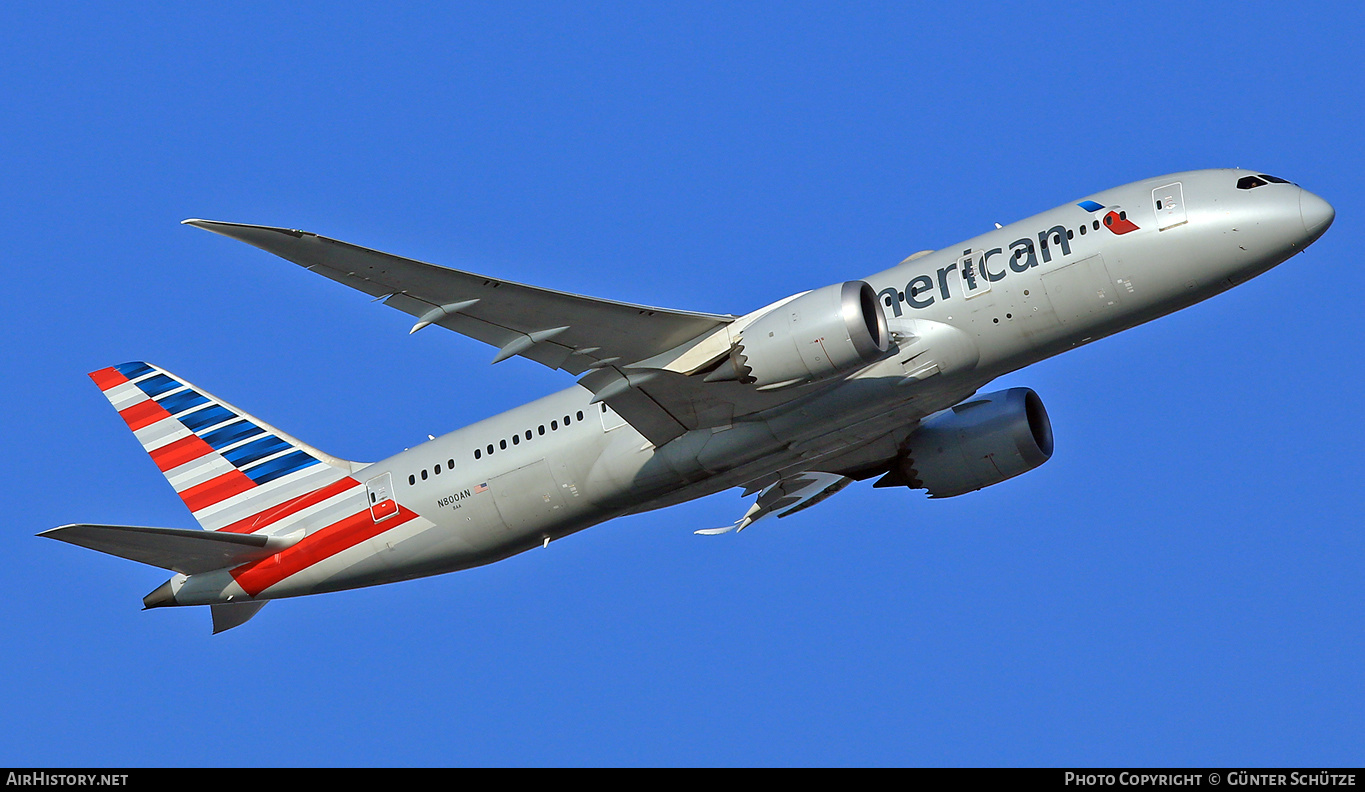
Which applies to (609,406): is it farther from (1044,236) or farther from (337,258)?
(1044,236)

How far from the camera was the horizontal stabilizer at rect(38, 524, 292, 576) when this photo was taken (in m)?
28.2

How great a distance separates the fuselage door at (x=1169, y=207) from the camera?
88.5ft

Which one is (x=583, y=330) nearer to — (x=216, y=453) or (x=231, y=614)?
(x=216, y=453)

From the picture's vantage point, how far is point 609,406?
2870 cm

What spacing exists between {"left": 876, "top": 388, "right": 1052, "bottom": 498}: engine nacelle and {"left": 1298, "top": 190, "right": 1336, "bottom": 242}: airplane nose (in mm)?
8045

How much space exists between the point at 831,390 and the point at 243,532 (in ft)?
47.8

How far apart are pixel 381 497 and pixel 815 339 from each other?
11.3 m

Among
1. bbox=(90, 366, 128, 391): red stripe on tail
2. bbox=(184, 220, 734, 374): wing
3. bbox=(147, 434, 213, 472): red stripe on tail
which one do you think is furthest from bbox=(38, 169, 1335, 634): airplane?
bbox=(90, 366, 128, 391): red stripe on tail

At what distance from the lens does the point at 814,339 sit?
26.1m

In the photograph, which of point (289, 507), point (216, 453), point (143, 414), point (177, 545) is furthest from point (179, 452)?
point (177, 545)

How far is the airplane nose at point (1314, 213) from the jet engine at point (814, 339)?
809 cm

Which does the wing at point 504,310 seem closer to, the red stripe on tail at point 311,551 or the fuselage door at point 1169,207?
the red stripe on tail at point 311,551

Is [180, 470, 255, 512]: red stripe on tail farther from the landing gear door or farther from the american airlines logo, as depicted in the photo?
the american airlines logo
